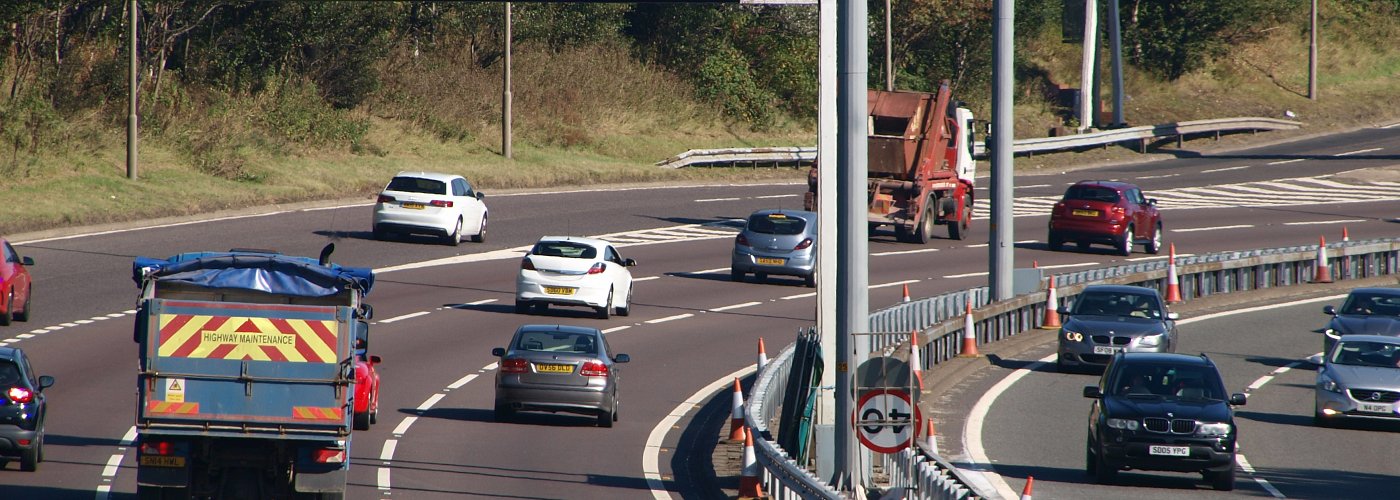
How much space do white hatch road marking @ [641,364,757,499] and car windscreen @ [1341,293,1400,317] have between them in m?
11.0

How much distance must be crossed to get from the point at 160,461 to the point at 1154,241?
3201 centimetres

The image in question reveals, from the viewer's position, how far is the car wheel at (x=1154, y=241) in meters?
43.2

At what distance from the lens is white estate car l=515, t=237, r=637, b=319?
102ft

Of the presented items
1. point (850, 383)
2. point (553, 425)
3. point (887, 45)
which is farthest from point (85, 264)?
point (887, 45)

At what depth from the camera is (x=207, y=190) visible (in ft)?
144

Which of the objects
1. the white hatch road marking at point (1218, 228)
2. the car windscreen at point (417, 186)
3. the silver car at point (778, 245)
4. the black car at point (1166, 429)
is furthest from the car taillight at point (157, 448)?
the white hatch road marking at point (1218, 228)

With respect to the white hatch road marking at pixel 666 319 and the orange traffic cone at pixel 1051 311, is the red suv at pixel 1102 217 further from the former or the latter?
the white hatch road marking at pixel 666 319

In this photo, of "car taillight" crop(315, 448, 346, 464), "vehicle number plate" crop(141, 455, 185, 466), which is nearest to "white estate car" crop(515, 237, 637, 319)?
"car taillight" crop(315, 448, 346, 464)

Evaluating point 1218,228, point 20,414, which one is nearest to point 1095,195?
point 1218,228

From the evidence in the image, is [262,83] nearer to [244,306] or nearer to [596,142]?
[596,142]

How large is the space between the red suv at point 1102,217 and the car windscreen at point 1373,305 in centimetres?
1100

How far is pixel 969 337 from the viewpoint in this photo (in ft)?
97.4

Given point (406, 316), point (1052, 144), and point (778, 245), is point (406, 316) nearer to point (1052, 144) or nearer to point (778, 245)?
point (778, 245)

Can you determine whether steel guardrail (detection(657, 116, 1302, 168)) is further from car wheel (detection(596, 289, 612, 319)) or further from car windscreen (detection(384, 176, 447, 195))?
car wheel (detection(596, 289, 612, 319))
